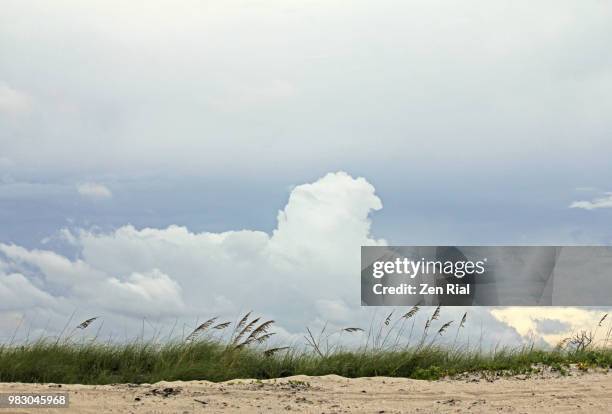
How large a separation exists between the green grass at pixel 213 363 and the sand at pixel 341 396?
644mm

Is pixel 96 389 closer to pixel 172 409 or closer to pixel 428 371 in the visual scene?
pixel 172 409

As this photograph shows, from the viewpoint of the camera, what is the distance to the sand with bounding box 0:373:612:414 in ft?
30.6

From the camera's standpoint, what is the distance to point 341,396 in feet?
33.1

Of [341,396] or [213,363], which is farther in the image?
[213,363]

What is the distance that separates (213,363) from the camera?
11688mm

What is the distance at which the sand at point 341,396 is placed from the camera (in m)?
9.31

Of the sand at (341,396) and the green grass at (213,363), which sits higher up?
the green grass at (213,363)

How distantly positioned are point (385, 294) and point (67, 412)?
710 cm

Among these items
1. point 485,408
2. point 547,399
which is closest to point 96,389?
point 485,408

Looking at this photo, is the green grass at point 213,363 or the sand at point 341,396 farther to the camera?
the green grass at point 213,363

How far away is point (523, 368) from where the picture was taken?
12055 millimetres

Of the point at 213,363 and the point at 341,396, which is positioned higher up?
the point at 213,363

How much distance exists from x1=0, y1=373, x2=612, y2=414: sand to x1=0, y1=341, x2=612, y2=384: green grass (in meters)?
0.64

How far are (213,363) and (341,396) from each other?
7.75ft
